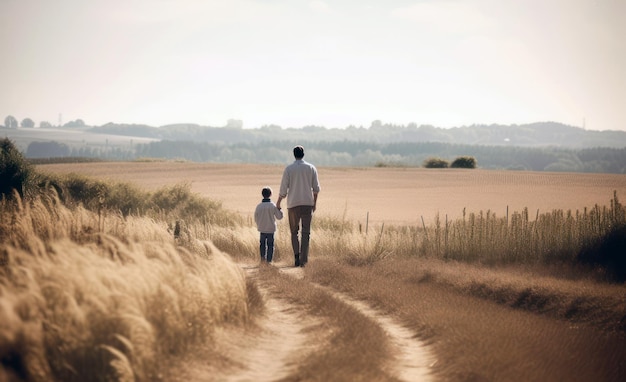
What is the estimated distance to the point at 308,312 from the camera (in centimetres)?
1186

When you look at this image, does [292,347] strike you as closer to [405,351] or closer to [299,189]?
[405,351]

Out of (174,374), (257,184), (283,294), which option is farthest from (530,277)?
(257,184)

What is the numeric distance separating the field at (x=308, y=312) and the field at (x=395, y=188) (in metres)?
20.6

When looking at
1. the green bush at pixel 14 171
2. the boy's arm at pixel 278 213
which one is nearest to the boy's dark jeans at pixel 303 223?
the boy's arm at pixel 278 213

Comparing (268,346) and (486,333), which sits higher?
(486,333)

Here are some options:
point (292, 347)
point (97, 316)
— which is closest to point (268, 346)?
point (292, 347)

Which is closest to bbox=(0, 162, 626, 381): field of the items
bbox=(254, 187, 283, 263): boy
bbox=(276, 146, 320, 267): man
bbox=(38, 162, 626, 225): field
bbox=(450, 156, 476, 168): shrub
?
bbox=(254, 187, 283, 263): boy

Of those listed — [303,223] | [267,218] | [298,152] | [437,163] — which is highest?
[437,163]

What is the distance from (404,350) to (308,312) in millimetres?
2610

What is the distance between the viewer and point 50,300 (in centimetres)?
782

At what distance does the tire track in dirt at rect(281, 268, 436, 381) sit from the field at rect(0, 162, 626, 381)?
4 centimetres

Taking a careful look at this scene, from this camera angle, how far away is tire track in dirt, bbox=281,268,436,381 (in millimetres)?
8547

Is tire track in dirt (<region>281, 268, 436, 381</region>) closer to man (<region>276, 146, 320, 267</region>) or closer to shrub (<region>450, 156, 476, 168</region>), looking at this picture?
man (<region>276, 146, 320, 267</region>)

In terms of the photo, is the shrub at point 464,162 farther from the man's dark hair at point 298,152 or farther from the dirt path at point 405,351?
the dirt path at point 405,351
